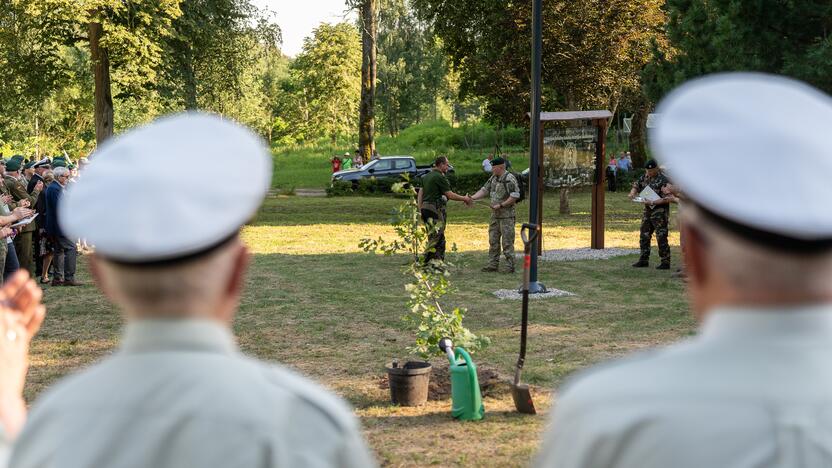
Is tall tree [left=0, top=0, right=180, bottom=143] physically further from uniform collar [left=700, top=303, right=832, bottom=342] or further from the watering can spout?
uniform collar [left=700, top=303, right=832, bottom=342]

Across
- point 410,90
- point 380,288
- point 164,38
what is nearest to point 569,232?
point 380,288

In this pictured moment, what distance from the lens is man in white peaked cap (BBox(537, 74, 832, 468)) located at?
1.54m

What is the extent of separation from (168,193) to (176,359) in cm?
27

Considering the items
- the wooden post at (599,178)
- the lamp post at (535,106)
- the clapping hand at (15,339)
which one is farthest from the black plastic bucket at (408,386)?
the wooden post at (599,178)

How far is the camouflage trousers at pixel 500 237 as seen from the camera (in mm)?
16234

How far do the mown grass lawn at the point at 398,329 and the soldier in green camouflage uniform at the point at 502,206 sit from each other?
22.3 inches

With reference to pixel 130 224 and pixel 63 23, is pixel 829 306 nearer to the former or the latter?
pixel 130 224

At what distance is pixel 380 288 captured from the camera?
1481cm

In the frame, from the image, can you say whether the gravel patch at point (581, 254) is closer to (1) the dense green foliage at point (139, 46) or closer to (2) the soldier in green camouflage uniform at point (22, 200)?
(2) the soldier in green camouflage uniform at point (22, 200)

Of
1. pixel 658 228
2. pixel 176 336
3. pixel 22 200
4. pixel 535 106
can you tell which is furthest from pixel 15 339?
pixel 658 228

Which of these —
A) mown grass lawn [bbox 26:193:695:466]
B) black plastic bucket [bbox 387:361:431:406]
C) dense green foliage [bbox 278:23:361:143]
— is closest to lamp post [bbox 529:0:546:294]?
mown grass lawn [bbox 26:193:695:466]

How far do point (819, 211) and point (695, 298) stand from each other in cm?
30

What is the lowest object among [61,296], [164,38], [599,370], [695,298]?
[61,296]

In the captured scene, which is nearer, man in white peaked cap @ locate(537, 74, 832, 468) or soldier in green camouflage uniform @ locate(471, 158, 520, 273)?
man in white peaked cap @ locate(537, 74, 832, 468)
